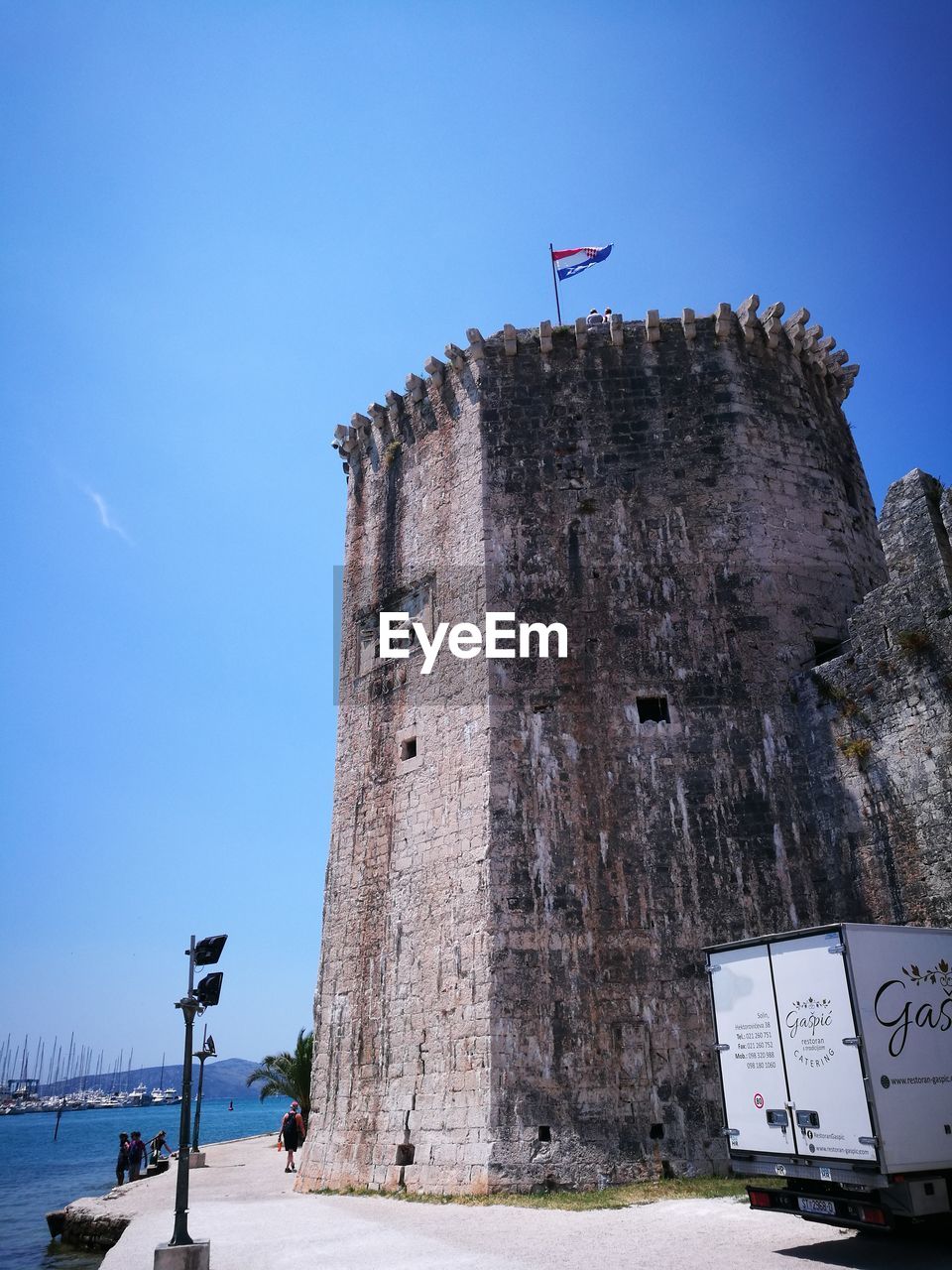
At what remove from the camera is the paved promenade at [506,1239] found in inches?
287

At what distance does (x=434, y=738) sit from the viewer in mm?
14578

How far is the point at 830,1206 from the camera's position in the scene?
702 centimetres

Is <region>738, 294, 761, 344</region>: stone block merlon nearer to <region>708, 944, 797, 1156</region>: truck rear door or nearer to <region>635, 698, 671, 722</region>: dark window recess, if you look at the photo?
<region>635, 698, 671, 722</region>: dark window recess

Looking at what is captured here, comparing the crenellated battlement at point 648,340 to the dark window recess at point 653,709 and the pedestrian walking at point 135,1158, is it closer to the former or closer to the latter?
the dark window recess at point 653,709

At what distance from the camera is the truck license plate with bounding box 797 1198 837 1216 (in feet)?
23.0

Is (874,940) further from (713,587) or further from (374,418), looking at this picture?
(374,418)

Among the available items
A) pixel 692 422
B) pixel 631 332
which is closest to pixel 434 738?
pixel 692 422

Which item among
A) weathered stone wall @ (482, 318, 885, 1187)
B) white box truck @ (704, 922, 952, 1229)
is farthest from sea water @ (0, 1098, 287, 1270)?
white box truck @ (704, 922, 952, 1229)

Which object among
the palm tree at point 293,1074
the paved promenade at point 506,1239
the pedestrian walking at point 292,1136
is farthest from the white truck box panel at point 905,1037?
the palm tree at point 293,1074

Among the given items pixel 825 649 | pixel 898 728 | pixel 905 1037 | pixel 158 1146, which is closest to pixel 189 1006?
pixel 905 1037

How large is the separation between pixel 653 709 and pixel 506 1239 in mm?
7238

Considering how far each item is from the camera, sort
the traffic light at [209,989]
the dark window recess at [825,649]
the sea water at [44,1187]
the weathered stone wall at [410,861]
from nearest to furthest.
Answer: the traffic light at [209,989], the weathered stone wall at [410,861], the dark window recess at [825,649], the sea water at [44,1187]

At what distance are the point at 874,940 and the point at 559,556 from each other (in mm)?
8327

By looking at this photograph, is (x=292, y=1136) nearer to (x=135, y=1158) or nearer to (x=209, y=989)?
(x=135, y=1158)
